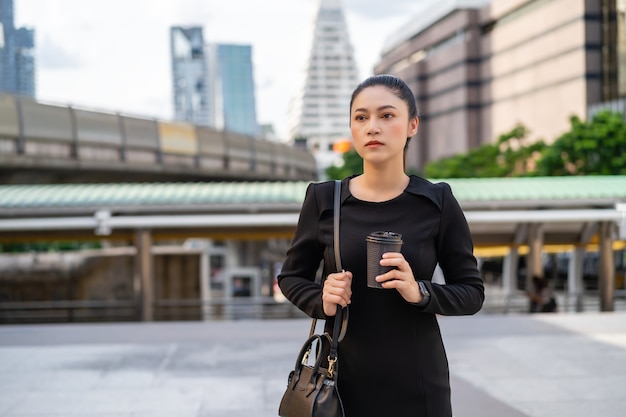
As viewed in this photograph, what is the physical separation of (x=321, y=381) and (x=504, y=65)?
256ft

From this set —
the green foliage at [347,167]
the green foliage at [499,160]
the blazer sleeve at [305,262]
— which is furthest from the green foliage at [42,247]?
the blazer sleeve at [305,262]

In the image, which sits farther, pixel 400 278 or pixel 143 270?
pixel 143 270

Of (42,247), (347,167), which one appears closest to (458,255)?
(42,247)

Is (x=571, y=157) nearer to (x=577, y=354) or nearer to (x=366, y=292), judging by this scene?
(x=577, y=354)

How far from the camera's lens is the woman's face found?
271cm

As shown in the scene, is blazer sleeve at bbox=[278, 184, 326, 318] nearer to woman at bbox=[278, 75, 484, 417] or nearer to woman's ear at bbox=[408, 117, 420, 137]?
woman at bbox=[278, 75, 484, 417]

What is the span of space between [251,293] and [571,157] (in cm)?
1673

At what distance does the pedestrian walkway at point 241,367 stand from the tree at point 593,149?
930 inches

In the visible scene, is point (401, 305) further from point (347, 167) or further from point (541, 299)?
point (347, 167)

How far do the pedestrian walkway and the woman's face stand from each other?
14.3ft

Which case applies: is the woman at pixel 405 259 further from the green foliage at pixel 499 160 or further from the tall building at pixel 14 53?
the tall building at pixel 14 53

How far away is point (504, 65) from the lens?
3029 inches

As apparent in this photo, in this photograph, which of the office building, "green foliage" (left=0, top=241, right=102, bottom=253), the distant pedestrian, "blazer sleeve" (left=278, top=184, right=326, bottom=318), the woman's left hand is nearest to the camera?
the woman's left hand

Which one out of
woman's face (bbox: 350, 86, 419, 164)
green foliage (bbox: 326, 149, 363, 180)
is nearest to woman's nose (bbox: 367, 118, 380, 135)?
woman's face (bbox: 350, 86, 419, 164)
